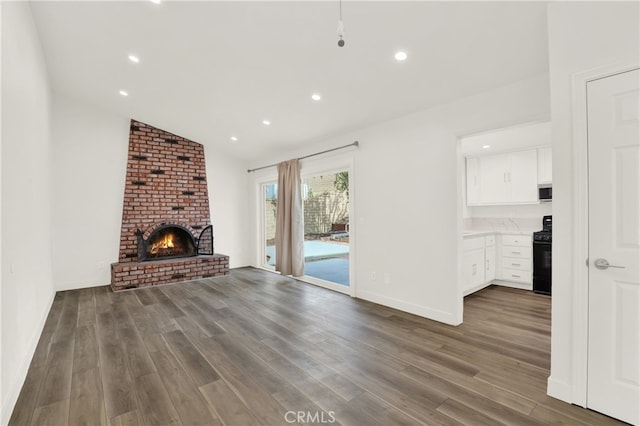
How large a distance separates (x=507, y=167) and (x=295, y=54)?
→ 13.9 ft

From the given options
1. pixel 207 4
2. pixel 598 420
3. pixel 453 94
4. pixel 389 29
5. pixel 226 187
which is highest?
pixel 207 4

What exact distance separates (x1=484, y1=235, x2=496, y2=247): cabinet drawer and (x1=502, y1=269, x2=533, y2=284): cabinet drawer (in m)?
0.48

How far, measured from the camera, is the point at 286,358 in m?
2.62

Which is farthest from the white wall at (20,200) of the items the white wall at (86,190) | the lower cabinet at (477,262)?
the lower cabinet at (477,262)

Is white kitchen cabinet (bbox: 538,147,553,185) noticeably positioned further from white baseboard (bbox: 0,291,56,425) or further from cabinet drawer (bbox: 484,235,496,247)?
white baseboard (bbox: 0,291,56,425)

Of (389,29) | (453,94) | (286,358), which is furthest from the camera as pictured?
(453,94)

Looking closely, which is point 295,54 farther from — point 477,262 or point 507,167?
point 507,167

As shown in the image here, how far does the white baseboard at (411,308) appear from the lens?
10.9 feet

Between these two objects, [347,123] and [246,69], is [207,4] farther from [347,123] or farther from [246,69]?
[347,123]

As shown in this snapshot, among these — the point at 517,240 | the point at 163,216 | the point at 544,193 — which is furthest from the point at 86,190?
the point at 544,193

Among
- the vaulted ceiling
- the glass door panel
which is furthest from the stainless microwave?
the glass door panel

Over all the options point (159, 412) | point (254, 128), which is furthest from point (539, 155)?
point (159, 412)

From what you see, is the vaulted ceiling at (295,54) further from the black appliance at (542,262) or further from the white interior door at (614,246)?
the black appliance at (542,262)

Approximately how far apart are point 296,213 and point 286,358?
120 inches
